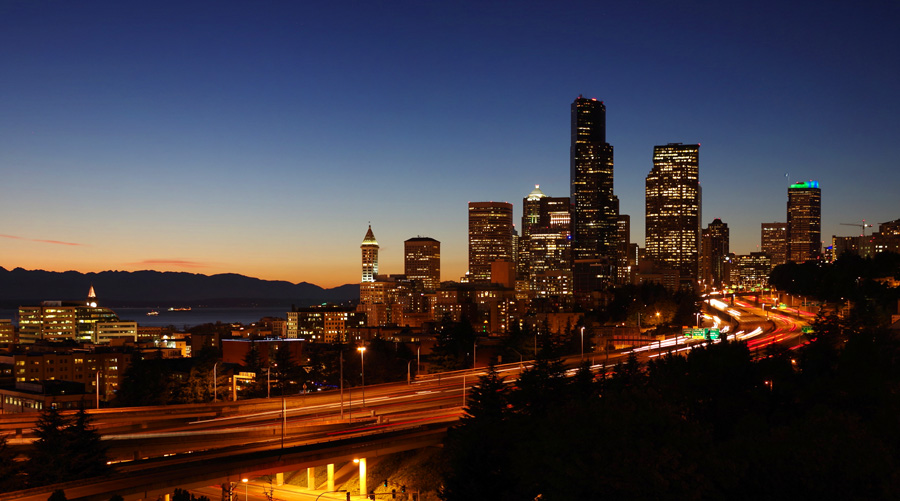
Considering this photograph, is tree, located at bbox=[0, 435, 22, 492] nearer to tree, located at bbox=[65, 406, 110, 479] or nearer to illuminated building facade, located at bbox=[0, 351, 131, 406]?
tree, located at bbox=[65, 406, 110, 479]

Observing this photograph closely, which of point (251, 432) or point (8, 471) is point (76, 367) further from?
point (8, 471)

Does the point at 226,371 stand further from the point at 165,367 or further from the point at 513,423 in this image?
the point at 513,423

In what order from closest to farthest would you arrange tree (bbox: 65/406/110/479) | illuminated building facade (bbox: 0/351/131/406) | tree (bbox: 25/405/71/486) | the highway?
the highway
tree (bbox: 25/405/71/486)
tree (bbox: 65/406/110/479)
illuminated building facade (bbox: 0/351/131/406)

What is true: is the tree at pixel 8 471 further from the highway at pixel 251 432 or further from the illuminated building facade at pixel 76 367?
the illuminated building facade at pixel 76 367

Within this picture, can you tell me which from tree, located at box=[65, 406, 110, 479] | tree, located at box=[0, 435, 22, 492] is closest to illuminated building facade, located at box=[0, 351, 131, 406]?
tree, located at box=[0, 435, 22, 492]

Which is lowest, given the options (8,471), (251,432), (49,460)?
(8,471)

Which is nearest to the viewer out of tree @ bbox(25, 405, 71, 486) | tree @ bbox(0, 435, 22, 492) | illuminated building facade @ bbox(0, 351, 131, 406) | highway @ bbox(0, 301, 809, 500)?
highway @ bbox(0, 301, 809, 500)

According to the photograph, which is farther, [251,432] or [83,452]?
[251,432]

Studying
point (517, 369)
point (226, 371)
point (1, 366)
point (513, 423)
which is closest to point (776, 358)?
point (513, 423)

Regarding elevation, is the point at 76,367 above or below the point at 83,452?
below

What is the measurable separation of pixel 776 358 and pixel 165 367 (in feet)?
192

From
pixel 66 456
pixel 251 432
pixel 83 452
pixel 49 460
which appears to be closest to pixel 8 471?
pixel 49 460

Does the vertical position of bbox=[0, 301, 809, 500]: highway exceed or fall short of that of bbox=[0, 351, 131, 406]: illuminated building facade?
it exceeds it

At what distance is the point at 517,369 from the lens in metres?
70.1
